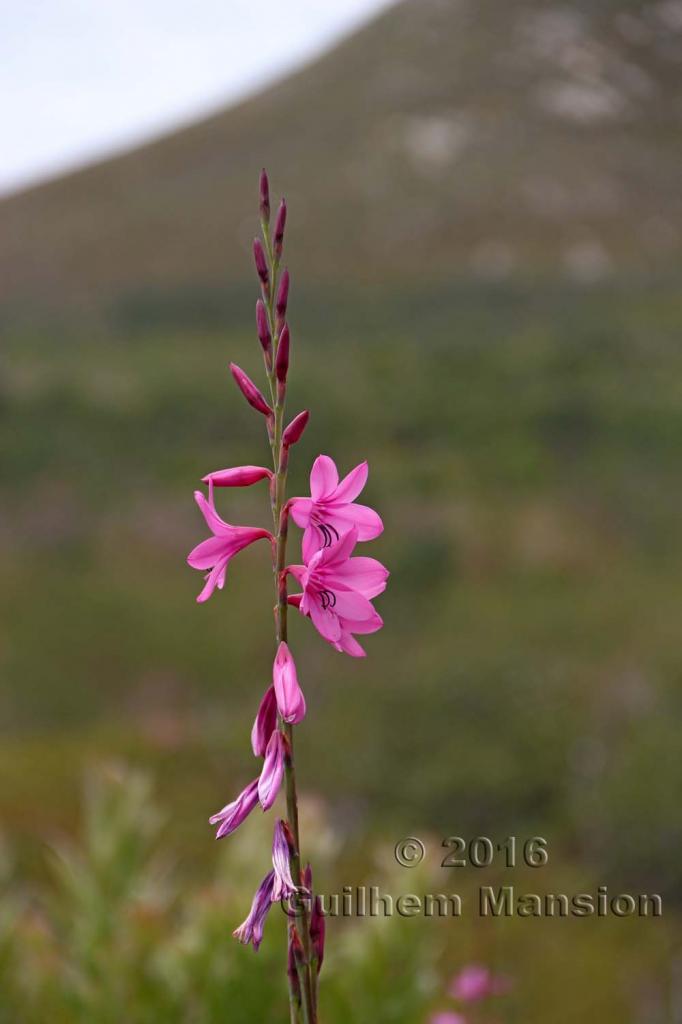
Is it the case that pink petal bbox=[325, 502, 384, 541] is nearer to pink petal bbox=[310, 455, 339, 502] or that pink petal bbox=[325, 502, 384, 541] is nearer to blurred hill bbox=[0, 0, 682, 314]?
pink petal bbox=[310, 455, 339, 502]

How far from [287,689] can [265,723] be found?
0.08 m

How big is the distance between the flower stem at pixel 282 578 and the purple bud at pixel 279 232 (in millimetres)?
10

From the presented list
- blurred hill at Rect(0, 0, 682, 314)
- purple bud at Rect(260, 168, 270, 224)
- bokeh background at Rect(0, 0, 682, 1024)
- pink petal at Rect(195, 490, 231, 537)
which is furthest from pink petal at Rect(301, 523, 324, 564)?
blurred hill at Rect(0, 0, 682, 314)

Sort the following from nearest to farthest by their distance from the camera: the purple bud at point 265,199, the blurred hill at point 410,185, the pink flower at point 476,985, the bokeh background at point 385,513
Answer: the purple bud at point 265,199 < the pink flower at point 476,985 < the bokeh background at point 385,513 < the blurred hill at point 410,185

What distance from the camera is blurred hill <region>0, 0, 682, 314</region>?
48125mm

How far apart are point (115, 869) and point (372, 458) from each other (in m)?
29.5

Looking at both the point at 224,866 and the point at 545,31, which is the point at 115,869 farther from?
the point at 545,31

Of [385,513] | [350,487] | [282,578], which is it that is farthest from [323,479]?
[385,513]

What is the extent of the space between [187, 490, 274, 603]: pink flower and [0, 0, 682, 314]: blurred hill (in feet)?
139

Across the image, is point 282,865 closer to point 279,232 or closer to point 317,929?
point 317,929

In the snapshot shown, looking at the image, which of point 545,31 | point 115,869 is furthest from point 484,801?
point 545,31

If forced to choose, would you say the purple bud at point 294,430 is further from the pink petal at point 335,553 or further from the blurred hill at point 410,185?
the blurred hill at point 410,185

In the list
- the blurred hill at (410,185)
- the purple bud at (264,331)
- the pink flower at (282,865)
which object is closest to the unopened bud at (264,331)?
the purple bud at (264,331)

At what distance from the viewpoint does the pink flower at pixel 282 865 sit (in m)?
1.10
